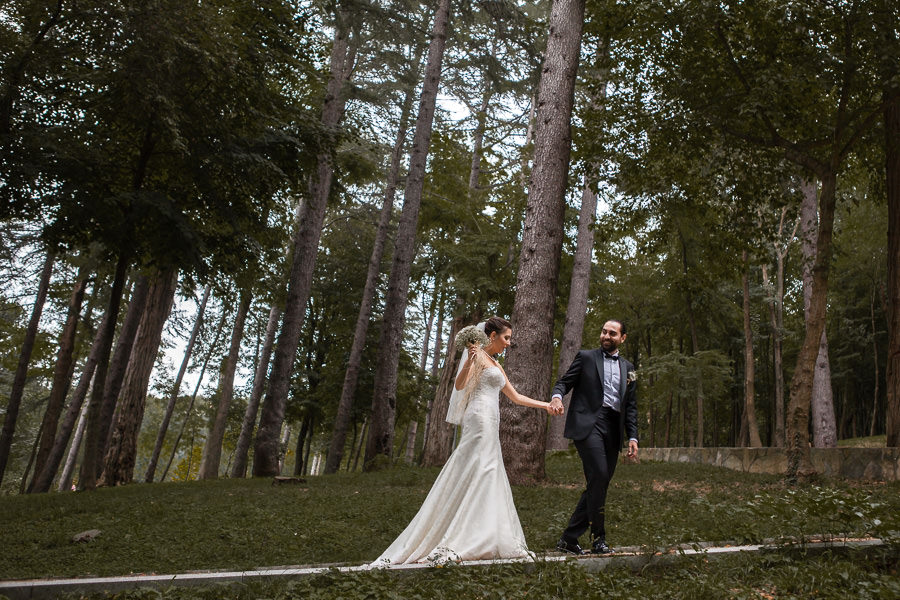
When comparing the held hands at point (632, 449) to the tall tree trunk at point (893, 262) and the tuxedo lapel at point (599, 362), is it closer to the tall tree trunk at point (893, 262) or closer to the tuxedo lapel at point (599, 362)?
the tuxedo lapel at point (599, 362)

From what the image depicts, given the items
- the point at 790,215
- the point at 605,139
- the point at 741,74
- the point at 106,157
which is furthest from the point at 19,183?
the point at 790,215

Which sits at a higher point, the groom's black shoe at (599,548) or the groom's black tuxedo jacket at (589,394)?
the groom's black tuxedo jacket at (589,394)

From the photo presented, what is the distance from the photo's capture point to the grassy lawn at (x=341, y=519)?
6.41 m

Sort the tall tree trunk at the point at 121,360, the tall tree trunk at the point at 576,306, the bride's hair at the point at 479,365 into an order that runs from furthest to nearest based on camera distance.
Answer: the tall tree trunk at the point at 576,306
the tall tree trunk at the point at 121,360
the bride's hair at the point at 479,365

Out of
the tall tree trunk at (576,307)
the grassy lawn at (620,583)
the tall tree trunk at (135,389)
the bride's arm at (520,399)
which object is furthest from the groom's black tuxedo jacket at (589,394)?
the tall tree trunk at (576,307)

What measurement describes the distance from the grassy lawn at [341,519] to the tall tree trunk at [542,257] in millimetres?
817

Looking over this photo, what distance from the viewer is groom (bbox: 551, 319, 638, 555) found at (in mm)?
6227

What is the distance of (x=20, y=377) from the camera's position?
2019 centimetres

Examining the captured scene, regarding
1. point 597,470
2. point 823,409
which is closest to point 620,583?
point 597,470

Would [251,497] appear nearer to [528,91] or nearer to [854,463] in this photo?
[854,463]

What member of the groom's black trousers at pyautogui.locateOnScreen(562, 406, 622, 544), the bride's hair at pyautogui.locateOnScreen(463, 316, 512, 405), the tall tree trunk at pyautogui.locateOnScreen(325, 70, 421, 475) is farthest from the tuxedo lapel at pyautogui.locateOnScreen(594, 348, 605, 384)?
the tall tree trunk at pyautogui.locateOnScreen(325, 70, 421, 475)

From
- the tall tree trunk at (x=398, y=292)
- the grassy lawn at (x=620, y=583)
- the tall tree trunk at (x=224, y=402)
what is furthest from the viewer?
the tall tree trunk at (x=224, y=402)

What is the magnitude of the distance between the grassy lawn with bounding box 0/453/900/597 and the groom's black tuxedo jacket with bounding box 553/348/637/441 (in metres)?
1.04

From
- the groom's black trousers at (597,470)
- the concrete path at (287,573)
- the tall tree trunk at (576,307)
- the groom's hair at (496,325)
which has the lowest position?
the concrete path at (287,573)
